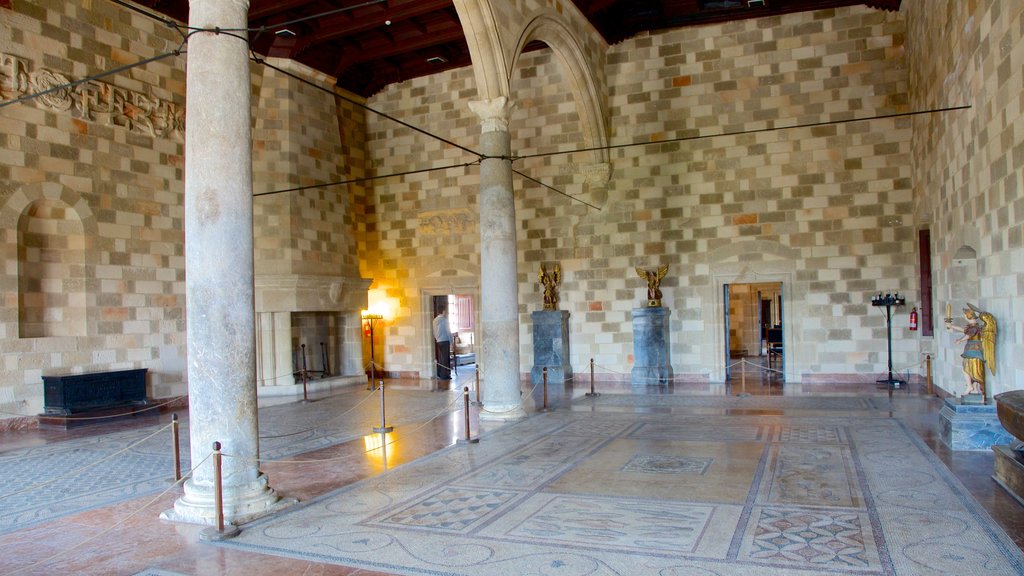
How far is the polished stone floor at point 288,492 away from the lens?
4297mm

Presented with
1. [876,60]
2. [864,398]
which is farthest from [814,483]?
[876,60]

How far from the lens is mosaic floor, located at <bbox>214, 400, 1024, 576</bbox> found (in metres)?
4.12

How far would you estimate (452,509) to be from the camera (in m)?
5.31

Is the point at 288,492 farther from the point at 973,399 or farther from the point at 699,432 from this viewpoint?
the point at 973,399

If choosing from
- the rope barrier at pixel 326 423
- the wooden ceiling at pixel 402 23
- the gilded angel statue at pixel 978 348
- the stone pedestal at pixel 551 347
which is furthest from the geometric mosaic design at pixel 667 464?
the wooden ceiling at pixel 402 23

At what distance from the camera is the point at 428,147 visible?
1558 cm

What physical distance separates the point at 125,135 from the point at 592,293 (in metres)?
8.82

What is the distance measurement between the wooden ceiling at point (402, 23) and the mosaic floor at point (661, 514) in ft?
27.6

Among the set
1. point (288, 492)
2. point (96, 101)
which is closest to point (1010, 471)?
point (288, 492)

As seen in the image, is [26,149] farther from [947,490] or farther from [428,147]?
[947,490]

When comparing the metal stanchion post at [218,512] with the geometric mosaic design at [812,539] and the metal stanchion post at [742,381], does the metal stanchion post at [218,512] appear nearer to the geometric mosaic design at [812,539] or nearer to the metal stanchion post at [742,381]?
the geometric mosaic design at [812,539]

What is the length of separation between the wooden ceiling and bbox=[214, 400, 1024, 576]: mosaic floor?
27.6ft

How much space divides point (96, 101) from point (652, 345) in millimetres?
10245

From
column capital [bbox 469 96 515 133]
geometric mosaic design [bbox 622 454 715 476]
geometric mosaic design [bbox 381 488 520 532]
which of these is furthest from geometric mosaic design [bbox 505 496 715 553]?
column capital [bbox 469 96 515 133]
